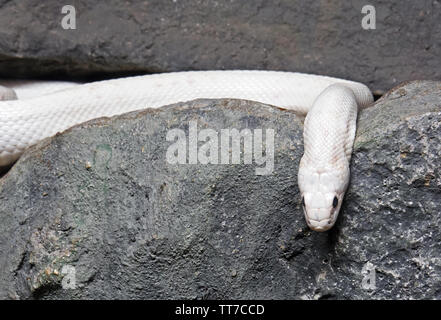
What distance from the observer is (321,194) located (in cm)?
236

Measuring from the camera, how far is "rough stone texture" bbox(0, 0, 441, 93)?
138 inches

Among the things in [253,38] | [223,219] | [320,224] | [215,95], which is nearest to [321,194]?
[320,224]

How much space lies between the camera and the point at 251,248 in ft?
7.82

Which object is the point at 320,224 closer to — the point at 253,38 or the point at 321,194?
the point at 321,194

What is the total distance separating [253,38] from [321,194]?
1.51 metres

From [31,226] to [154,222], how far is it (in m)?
0.59

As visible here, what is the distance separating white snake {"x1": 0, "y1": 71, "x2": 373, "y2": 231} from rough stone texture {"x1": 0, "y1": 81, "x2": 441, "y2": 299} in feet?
0.29

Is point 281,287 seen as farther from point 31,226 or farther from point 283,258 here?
point 31,226

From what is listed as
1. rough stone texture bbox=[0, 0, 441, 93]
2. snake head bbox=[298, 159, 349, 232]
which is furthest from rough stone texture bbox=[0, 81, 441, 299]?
rough stone texture bbox=[0, 0, 441, 93]

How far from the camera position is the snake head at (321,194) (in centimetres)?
230
